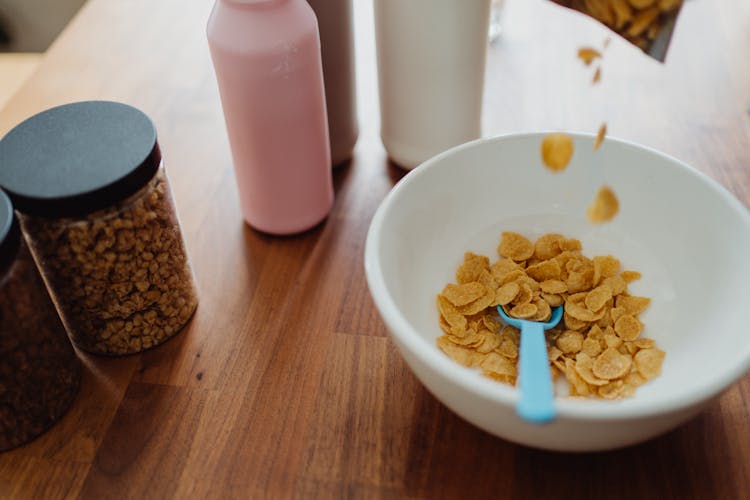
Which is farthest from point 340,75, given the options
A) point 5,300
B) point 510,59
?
point 5,300

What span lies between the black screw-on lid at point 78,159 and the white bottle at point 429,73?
0.29m

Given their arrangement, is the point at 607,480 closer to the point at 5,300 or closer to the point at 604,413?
the point at 604,413

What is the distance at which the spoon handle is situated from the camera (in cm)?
50

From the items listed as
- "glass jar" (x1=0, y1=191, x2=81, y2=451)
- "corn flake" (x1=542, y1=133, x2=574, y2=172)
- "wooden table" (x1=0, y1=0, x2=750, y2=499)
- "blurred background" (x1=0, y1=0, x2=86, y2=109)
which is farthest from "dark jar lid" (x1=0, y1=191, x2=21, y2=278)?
"blurred background" (x1=0, y1=0, x2=86, y2=109)

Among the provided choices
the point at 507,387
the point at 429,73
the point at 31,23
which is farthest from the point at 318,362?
the point at 31,23

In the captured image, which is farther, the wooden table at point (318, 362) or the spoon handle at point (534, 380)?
the wooden table at point (318, 362)

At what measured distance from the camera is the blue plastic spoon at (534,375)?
1.65 ft

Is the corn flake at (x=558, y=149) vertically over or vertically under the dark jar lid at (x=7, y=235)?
under

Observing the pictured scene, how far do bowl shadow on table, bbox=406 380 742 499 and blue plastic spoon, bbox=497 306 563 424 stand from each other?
0.28ft

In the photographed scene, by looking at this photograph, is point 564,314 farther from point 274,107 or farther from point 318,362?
point 274,107

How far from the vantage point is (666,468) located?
24.5 inches

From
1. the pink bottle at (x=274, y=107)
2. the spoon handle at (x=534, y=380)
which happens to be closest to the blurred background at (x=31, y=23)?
the pink bottle at (x=274, y=107)

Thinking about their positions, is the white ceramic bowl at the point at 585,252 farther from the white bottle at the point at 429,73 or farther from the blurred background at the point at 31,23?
the blurred background at the point at 31,23

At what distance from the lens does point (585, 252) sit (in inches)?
30.3
